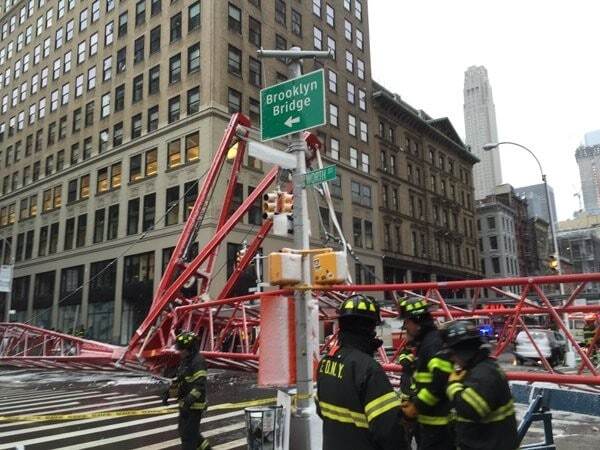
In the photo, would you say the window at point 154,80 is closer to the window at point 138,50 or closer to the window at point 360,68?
the window at point 138,50

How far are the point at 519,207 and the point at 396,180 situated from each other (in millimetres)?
44952

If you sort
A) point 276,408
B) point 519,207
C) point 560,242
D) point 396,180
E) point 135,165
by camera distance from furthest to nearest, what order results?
1. point 560,242
2. point 519,207
3. point 396,180
4. point 135,165
5. point 276,408

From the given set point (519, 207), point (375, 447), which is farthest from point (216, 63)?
point (519, 207)

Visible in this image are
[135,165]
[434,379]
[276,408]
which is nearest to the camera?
[434,379]

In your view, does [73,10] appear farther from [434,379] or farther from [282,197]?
[434,379]

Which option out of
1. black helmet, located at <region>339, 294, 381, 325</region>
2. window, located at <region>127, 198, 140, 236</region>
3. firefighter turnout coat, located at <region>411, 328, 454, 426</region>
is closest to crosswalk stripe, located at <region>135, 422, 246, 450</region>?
firefighter turnout coat, located at <region>411, 328, 454, 426</region>

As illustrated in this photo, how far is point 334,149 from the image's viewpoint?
43.9m

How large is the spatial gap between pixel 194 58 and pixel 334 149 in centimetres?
1391

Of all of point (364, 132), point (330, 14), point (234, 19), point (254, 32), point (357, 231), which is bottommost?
point (357, 231)

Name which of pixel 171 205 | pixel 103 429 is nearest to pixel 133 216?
pixel 171 205

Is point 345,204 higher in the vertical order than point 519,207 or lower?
lower

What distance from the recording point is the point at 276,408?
21.8ft

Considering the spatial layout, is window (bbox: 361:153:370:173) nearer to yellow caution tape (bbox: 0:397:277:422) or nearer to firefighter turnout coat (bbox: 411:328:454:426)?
yellow caution tape (bbox: 0:397:277:422)

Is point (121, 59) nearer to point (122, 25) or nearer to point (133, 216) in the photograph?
point (122, 25)
